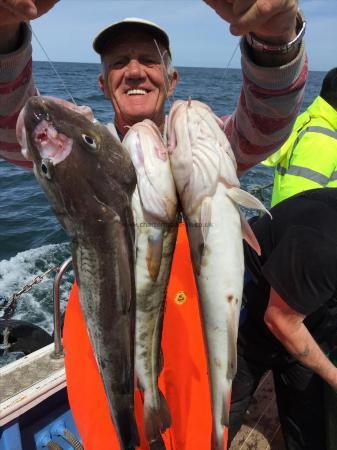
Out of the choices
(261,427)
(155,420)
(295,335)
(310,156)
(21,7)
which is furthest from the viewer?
(310,156)

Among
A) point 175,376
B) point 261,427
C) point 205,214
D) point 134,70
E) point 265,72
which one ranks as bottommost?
point 261,427

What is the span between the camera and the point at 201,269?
1.57 metres

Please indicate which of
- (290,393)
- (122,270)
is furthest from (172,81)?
(290,393)

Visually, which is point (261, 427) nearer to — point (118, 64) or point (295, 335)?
point (295, 335)

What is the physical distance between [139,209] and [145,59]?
95 cm

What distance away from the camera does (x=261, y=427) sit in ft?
12.6

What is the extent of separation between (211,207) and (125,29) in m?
1.11

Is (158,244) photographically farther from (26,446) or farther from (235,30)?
(26,446)

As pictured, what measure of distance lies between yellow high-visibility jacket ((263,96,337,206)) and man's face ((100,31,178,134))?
2.23 m

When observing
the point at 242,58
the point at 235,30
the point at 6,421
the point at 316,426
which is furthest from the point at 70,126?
the point at 316,426

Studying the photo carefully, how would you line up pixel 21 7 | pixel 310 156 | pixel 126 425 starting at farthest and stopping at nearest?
1. pixel 310 156
2. pixel 126 425
3. pixel 21 7

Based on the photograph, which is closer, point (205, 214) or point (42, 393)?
point (205, 214)

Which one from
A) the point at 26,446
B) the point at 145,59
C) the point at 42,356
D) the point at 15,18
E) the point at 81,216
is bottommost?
the point at 26,446

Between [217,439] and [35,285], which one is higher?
[217,439]
